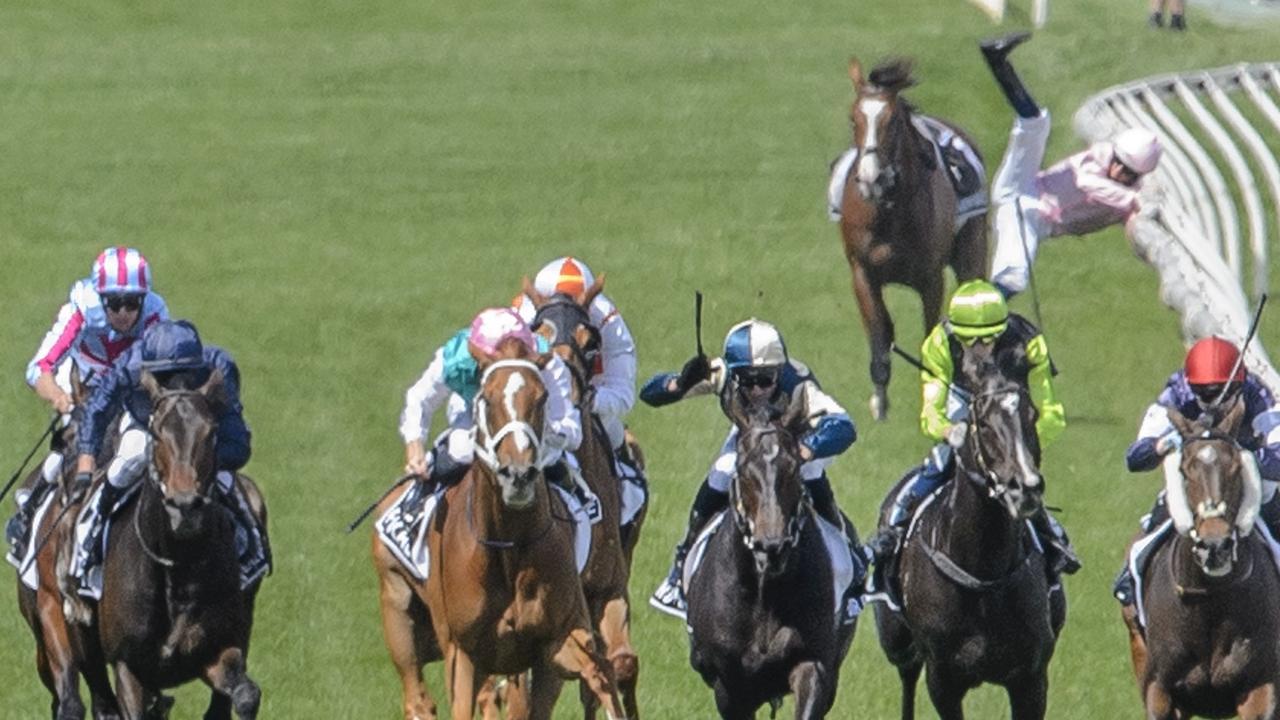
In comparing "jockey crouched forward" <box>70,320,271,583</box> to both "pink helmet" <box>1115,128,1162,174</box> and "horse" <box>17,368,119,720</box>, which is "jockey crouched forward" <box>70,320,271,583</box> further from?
"pink helmet" <box>1115,128,1162,174</box>

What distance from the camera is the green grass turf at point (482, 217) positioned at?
659 inches

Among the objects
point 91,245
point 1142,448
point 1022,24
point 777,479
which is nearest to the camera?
point 777,479

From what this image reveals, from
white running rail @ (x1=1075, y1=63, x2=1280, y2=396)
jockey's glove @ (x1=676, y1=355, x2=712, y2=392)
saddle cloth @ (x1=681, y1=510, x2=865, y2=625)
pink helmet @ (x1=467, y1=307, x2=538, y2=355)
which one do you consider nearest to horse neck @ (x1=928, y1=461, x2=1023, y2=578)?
saddle cloth @ (x1=681, y1=510, x2=865, y2=625)

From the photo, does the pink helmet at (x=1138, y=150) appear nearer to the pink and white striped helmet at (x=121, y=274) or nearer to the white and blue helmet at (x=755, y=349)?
the white and blue helmet at (x=755, y=349)

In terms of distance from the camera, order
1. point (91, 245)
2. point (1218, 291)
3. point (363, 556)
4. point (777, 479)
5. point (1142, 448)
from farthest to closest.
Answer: point (91, 245) < point (1218, 291) < point (363, 556) < point (1142, 448) < point (777, 479)

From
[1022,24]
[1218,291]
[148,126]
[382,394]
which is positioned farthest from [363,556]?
[1022,24]

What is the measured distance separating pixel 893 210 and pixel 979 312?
6.03 m

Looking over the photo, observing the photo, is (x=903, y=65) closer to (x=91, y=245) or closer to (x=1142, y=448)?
(x=1142, y=448)

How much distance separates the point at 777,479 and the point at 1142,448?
5.44 feet

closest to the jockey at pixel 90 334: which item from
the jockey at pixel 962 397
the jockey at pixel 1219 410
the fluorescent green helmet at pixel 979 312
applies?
the jockey at pixel 962 397

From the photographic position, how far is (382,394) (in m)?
20.5

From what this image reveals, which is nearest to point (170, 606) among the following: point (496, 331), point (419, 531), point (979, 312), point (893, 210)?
point (419, 531)

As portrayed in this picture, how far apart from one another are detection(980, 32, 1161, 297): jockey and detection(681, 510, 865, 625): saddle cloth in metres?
5.72

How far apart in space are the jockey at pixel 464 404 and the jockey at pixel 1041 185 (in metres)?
6.01
